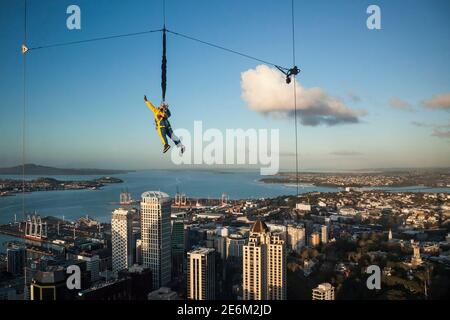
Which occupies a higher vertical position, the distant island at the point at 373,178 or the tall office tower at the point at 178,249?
the distant island at the point at 373,178

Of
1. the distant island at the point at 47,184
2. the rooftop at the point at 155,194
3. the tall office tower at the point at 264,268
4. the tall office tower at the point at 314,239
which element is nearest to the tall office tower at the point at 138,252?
the rooftop at the point at 155,194

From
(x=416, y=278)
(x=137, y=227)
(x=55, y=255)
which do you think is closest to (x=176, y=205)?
(x=137, y=227)

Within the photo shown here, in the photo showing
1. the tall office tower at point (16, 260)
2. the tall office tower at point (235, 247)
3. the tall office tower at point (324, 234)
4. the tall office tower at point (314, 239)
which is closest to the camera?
the tall office tower at point (235, 247)

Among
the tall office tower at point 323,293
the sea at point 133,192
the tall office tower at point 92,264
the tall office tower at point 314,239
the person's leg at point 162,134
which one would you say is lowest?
the tall office tower at point 92,264

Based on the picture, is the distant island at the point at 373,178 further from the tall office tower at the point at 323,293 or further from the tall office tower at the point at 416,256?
the tall office tower at the point at 323,293

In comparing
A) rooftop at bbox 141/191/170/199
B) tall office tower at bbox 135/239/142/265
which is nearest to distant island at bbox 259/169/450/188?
rooftop at bbox 141/191/170/199

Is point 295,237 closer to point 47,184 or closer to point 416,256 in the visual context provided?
point 416,256
